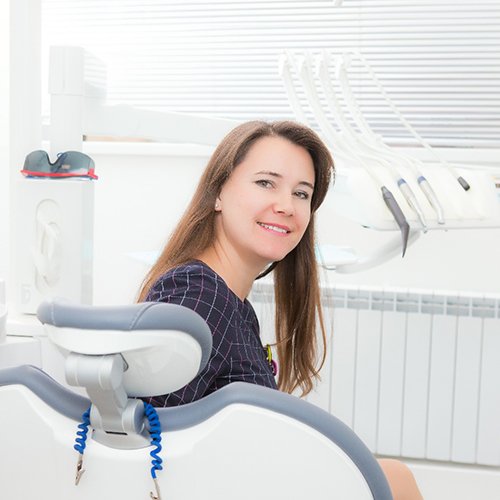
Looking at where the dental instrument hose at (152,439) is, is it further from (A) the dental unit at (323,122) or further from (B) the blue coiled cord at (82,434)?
(A) the dental unit at (323,122)

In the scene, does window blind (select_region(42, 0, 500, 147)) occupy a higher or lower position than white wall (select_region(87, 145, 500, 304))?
higher

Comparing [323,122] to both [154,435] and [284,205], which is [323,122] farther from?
[154,435]

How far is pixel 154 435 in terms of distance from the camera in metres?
0.83

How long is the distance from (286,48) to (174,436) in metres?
2.15

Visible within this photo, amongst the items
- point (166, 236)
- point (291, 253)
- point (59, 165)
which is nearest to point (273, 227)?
point (291, 253)

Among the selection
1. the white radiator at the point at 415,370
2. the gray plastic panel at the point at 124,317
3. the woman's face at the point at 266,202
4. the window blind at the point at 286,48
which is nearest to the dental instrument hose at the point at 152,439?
the gray plastic panel at the point at 124,317

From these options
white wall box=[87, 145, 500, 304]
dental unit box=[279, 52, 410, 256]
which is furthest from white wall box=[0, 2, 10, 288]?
dental unit box=[279, 52, 410, 256]

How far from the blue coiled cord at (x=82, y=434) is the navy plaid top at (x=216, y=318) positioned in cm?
33

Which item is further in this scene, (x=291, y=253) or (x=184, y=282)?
(x=291, y=253)

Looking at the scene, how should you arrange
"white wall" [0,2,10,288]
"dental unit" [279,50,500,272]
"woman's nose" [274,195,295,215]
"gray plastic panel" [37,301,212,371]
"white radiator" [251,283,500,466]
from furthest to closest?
1. "white wall" [0,2,10,288]
2. "white radiator" [251,283,500,466]
3. "dental unit" [279,50,500,272]
4. "woman's nose" [274,195,295,215]
5. "gray plastic panel" [37,301,212,371]

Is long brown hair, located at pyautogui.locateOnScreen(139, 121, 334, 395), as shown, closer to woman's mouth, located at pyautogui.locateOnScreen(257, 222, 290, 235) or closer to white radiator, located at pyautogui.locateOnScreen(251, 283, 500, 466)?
woman's mouth, located at pyautogui.locateOnScreen(257, 222, 290, 235)

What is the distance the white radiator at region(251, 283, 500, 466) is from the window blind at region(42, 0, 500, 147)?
1.95 feet

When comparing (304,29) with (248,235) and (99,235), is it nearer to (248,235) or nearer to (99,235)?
(99,235)

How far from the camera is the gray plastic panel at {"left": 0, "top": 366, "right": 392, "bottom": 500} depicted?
2.65ft
